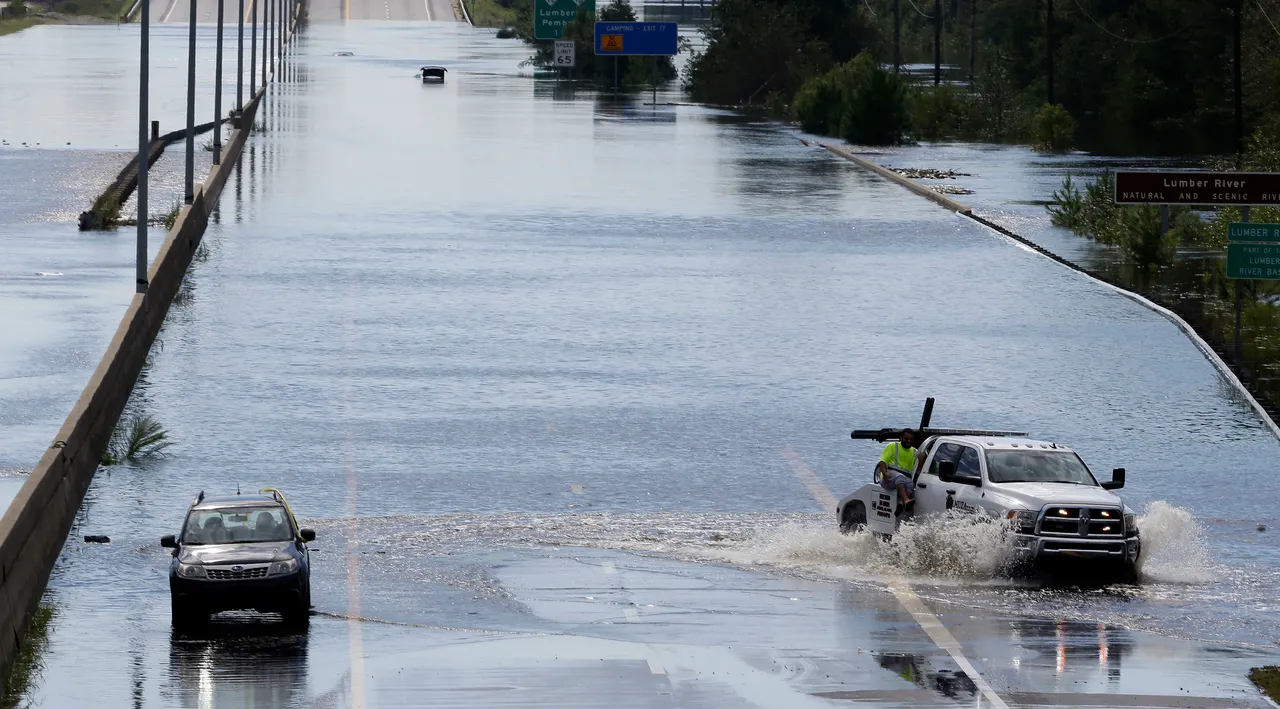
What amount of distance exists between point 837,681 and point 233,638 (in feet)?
17.9

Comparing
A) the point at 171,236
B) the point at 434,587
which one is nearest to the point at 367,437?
the point at 434,587

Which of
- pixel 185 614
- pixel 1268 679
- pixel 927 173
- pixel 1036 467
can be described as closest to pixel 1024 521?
pixel 1036 467

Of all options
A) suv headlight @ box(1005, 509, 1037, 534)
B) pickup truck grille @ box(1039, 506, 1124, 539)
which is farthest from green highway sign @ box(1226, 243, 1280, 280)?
suv headlight @ box(1005, 509, 1037, 534)

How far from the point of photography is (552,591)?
67.3ft

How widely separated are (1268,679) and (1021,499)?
4261 millimetres

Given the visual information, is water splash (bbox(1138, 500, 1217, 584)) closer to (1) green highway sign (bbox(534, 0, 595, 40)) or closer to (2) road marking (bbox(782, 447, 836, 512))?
(2) road marking (bbox(782, 447, 836, 512))

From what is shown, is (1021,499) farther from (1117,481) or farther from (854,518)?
(854,518)

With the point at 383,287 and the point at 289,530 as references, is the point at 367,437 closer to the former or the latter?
the point at 289,530

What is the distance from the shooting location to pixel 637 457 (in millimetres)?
28406

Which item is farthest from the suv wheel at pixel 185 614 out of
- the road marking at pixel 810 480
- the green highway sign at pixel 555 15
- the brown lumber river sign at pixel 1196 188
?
the green highway sign at pixel 555 15

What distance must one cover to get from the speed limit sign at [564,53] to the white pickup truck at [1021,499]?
4670 inches

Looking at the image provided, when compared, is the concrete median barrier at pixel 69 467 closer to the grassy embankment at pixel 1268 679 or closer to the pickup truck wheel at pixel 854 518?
the pickup truck wheel at pixel 854 518

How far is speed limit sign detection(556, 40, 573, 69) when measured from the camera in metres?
140

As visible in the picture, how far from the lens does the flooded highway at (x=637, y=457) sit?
17.4 meters
